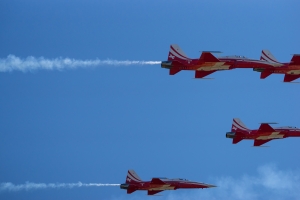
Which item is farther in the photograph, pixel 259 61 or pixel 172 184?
pixel 172 184

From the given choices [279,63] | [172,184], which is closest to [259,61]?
[279,63]

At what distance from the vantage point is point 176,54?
2542 inches

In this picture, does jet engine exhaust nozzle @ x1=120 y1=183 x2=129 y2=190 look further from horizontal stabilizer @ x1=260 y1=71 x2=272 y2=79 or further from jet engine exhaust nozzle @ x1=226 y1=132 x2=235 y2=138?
horizontal stabilizer @ x1=260 y1=71 x2=272 y2=79

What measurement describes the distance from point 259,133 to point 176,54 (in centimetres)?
1264

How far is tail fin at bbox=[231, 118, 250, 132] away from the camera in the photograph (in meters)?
72.2

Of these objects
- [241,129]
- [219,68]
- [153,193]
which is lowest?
[153,193]

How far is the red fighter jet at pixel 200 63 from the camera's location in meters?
63.5

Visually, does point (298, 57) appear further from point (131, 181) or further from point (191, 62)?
point (131, 181)

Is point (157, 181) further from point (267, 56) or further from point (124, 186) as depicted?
point (267, 56)

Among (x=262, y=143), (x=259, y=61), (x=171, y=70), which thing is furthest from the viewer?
(x=262, y=143)

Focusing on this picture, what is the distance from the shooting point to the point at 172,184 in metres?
74.2

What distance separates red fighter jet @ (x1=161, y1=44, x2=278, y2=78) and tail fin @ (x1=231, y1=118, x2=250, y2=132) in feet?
25.0

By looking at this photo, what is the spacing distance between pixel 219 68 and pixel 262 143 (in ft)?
38.2

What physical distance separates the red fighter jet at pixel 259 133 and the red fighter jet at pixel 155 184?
699cm
